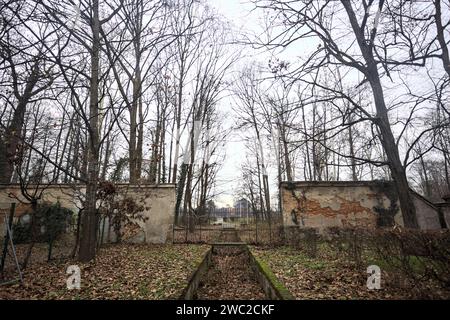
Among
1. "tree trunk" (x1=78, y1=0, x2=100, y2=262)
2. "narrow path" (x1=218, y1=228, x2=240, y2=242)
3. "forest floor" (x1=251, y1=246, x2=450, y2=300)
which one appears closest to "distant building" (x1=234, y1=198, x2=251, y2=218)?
"narrow path" (x1=218, y1=228, x2=240, y2=242)

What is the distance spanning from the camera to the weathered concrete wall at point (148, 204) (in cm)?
1060

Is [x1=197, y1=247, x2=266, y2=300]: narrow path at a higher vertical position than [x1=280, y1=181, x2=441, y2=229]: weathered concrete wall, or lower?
lower

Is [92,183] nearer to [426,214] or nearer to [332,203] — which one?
[332,203]

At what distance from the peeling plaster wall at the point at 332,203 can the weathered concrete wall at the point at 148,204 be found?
16.8 feet

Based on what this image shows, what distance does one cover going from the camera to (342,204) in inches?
442

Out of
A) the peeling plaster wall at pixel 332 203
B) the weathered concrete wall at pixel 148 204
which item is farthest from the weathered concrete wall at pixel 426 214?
the weathered concrete wall at pixel 148 204

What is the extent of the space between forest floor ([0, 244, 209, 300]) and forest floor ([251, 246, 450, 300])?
2205mm

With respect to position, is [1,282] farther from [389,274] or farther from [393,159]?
[393,159]

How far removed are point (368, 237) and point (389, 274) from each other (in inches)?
34.5

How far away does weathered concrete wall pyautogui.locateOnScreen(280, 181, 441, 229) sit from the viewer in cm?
1102

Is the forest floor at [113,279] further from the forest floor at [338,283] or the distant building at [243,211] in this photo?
the distant building at [243,211]

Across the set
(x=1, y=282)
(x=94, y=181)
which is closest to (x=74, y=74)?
(x=94, y=181)

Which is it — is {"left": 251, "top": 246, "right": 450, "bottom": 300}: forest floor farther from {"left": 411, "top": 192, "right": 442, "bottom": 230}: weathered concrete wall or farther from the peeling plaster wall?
{"left": 411, "top": 192, "right": 442, "bottom": 230}: weathered concrete wall
